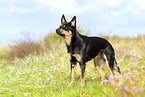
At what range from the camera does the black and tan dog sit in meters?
4.83

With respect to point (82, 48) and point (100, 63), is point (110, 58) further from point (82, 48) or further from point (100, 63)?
point (82, 48)

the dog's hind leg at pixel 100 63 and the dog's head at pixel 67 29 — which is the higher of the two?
the dog's head at pixel 67 29

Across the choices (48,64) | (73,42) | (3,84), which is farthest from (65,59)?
(73,42)

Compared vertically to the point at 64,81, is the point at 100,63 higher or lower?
higher

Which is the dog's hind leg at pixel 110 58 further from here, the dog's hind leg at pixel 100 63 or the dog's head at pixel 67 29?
the dog's head at pixel 67 29

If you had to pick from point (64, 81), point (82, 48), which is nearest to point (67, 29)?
point (82, 48)

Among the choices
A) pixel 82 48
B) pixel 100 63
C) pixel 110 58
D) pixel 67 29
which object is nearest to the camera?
pixel 67 29

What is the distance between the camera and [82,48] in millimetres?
4949

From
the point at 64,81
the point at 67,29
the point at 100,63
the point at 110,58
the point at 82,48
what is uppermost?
the point at 67,29

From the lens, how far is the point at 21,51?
1050 centimetres

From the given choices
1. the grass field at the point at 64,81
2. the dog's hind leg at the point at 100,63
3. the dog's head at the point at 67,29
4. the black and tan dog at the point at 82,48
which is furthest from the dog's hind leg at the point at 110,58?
the dog's head at the point at 67,29

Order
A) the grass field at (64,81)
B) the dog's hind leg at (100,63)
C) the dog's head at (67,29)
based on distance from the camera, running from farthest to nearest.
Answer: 1. the dog's hind leg at (100,63)
2. the dog's head at (67,29)
3. the grass field at (64,81)

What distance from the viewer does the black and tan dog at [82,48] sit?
4826 mm

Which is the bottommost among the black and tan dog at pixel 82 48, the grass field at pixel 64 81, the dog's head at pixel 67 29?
the grass field at pixel 64 81
